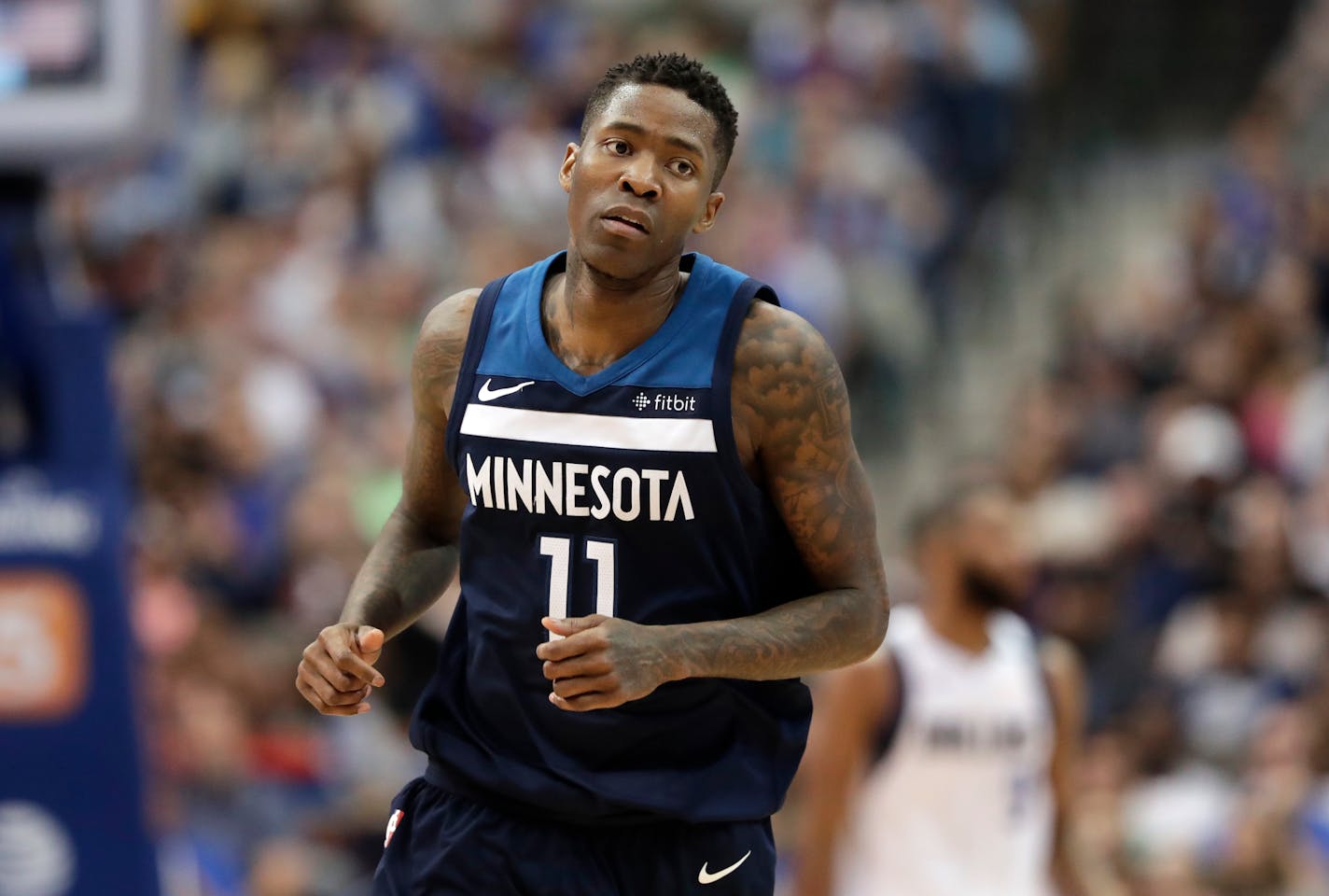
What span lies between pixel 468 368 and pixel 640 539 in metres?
0.45

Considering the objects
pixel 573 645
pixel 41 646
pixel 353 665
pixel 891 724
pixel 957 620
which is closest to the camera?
pixel 573 645

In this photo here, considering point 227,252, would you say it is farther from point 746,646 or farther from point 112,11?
point 746,646

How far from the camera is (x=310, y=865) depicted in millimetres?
7629

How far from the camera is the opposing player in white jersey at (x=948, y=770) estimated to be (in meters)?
5.62

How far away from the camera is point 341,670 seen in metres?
3.20

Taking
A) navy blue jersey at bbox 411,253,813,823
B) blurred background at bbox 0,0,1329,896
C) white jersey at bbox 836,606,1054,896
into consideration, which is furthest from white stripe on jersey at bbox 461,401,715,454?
white jersey at bbox 836,606,1054,896

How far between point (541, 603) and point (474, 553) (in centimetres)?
19

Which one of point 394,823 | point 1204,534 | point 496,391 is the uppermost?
point 496,391

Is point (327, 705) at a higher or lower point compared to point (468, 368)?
lower

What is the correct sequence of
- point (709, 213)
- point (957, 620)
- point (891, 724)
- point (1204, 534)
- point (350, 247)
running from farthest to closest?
point (350, 247) → point (1204, 534) → point (957, 620) → point (891, 724) → point (709, 213)

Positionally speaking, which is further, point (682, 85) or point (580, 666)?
point (682, 85)

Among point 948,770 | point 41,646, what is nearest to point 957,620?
point 948,770

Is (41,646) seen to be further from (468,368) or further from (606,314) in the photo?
(606,314)

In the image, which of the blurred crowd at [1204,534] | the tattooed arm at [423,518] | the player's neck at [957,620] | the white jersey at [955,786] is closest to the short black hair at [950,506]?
the player's neck at [957,620]
